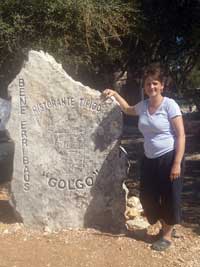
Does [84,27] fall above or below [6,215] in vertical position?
above

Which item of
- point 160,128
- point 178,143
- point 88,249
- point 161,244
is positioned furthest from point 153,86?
point 88,249

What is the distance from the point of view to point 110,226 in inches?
244

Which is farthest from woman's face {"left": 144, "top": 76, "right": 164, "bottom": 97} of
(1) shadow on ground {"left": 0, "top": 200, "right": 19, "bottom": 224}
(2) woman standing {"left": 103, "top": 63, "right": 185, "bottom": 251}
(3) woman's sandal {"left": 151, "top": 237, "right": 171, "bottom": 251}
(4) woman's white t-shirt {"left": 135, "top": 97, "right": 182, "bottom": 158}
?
(1) shadow on ground {"left": 0, "top": 200, "right": 19, "bottom": 224}

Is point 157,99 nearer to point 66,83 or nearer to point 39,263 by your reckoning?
point 66,83

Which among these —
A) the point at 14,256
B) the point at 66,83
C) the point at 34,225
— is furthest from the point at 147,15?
the point at 14,256

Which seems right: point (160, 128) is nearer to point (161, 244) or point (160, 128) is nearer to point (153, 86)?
point (153, 86)

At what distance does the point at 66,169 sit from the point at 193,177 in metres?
4.52

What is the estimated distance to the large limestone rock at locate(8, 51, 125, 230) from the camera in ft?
20.0

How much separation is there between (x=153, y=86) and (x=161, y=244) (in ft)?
5.36

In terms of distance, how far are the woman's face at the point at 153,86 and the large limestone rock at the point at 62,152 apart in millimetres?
647

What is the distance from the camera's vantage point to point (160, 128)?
5.42m

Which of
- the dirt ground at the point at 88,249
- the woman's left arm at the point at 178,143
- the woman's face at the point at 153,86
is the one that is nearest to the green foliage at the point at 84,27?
the dirt ground at the point at 88,249

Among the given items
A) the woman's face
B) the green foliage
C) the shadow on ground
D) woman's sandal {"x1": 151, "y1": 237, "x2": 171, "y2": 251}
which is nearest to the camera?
the woman's face

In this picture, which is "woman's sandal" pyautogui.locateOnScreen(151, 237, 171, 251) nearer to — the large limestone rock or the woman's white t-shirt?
the large limestone rock
